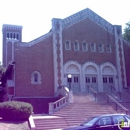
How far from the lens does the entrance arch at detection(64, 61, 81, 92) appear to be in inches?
1203

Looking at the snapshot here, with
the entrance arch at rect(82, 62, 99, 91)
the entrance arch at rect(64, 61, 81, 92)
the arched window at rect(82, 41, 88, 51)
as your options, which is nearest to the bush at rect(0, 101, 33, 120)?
the entrance arch at rect(64, 61, 81, 92)

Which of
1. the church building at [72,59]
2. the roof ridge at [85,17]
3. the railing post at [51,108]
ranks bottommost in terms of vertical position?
the railing post at [51,108]

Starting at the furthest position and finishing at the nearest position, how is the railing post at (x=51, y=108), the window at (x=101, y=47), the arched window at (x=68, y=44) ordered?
the window at (x=101, y=47) < the arched window at (x=68, y=44) < the railing post at (x=51, y=108)

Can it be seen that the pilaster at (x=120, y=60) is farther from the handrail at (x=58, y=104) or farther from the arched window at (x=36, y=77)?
the arched window at (x=36, y=77)

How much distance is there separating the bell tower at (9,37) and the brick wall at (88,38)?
96.9 ft

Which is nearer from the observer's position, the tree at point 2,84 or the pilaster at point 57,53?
the pilaster at point 57,53

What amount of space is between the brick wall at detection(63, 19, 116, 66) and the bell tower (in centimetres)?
2953

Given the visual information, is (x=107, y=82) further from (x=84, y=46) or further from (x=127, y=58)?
(x=84, y=46)

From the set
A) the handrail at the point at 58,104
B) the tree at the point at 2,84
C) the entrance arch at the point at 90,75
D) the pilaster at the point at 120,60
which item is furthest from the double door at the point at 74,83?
the tree at the point at 2,84

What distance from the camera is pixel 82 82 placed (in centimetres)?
3112

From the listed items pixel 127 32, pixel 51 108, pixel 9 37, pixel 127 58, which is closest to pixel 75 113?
pixel 51 108

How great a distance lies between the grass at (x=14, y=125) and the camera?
1675 cm

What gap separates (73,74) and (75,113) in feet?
30.8

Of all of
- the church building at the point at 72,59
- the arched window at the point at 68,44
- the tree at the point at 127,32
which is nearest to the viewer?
the church building at the point at 72,59
